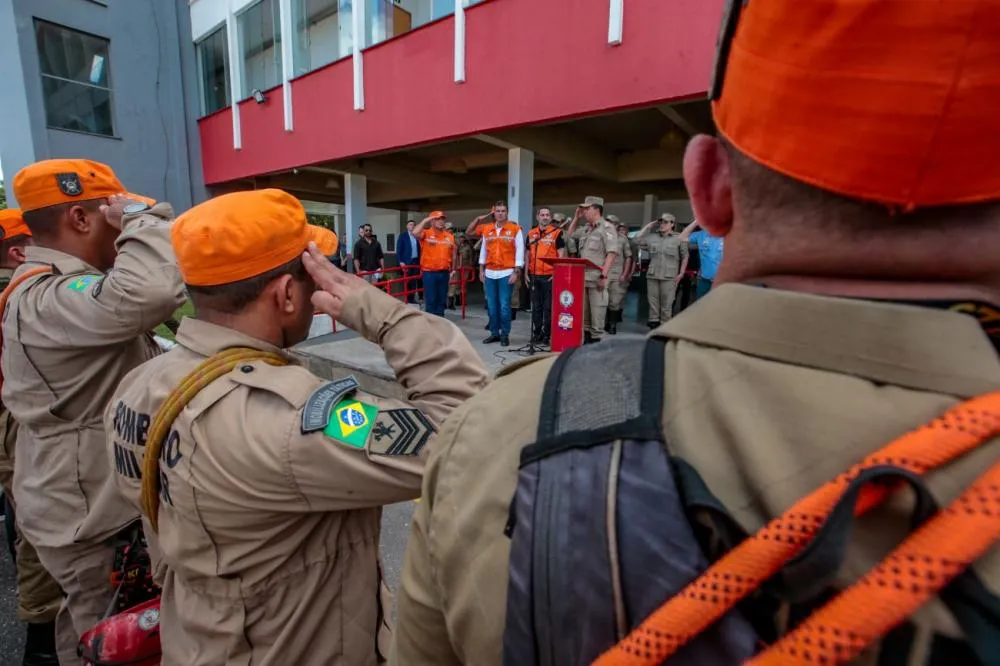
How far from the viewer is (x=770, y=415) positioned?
48cm

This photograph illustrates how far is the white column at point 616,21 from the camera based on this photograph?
5.64 m

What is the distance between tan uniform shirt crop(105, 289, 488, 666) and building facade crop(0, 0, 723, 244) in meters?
5.30

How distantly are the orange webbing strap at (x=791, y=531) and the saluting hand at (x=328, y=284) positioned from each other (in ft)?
4.14

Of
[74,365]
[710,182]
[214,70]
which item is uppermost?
[214,70]

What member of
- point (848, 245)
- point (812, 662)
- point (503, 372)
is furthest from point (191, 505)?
point (848, 245)

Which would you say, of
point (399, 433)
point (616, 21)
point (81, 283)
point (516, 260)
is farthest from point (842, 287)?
point (516, 260)

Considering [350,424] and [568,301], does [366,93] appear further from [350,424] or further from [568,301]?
[350,424]

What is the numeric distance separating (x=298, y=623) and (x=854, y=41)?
1555mm

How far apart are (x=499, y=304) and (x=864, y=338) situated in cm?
665

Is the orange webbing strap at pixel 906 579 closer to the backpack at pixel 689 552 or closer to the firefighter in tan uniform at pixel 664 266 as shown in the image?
→ the backpack at pixel 689 552

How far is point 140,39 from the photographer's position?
11.8m

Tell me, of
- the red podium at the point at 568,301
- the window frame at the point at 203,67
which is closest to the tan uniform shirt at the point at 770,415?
the red podium at the point at 568,301

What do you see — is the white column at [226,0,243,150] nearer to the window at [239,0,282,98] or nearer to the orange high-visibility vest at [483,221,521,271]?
the window at [239,0,282,98]

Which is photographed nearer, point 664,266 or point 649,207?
point 664,266
